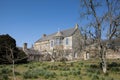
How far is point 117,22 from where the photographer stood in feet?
89.0

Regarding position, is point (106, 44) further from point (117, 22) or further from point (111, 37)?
point (117, 22)

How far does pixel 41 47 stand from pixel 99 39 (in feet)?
157

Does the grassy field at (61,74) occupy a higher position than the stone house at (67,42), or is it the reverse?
the stone house at (67,42)

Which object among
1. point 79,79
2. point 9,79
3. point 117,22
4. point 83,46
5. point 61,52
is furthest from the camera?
point 61,52

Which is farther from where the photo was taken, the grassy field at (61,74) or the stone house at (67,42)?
the stone house at (67,42)

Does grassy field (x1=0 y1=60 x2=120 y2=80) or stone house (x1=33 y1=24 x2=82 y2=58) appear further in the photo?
stone house (x1=33 y1=24 x2=82 y2=58)

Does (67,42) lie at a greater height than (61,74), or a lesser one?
greater

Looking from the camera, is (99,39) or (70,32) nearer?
(99,39)

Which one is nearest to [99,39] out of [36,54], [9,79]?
[9,79]

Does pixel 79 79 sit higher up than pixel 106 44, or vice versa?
pixel 106 44

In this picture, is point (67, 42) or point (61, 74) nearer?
point (61, 74)

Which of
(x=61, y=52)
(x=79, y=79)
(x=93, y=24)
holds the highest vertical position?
(x=93, y=24)

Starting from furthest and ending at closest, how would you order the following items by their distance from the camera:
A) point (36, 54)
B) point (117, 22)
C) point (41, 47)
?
1. point (41, 47)
2. point (36, 54)
3. point (117, 22)

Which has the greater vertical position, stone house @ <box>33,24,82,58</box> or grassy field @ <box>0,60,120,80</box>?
stone house @ <box>33,24,82,58</box>
